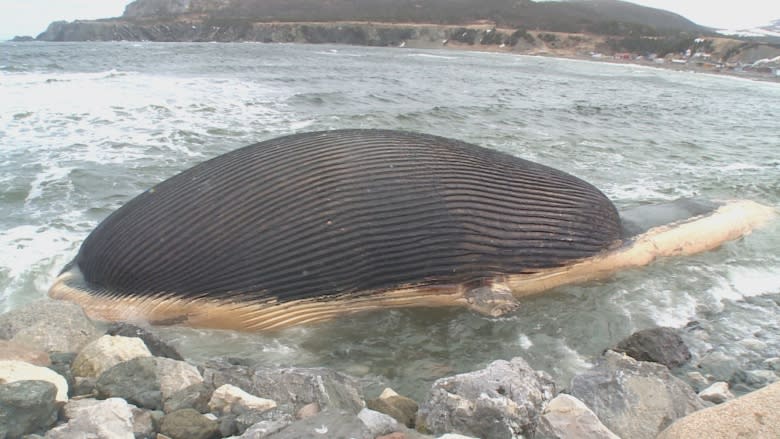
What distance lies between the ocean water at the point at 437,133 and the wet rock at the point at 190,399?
954 mm

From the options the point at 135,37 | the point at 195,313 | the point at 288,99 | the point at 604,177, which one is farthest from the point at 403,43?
the point at 195,313

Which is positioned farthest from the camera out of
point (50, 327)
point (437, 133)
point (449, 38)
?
point (449, 38)

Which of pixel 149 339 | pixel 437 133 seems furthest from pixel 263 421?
pixel 437 133

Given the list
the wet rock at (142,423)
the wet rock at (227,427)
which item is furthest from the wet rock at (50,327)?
the wet rock at (227,427)

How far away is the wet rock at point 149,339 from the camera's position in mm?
3674

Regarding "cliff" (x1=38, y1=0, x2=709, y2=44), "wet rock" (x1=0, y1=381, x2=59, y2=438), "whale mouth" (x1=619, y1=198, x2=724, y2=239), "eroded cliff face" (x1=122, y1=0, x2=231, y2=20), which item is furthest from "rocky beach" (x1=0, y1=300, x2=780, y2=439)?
"eroded cliff face" (x1=122, y1=0, x2=231, y2=20)

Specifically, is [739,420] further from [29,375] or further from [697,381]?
[29,375]

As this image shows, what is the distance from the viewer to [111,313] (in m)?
4.31

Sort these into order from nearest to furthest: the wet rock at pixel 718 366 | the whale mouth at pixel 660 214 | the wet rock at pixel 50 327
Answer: the wet rock at pixel 50 327 → the wet rock at pixel 718 366 → the whale mouth at pixel 660 214

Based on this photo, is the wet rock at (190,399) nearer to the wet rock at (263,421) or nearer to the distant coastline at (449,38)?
the wet rock at (263,421)

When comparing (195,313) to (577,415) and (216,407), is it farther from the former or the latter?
(577,415)

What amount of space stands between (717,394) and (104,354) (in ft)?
12.2

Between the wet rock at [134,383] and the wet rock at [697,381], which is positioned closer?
the wet rock at [134,383]

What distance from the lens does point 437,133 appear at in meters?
12.4
